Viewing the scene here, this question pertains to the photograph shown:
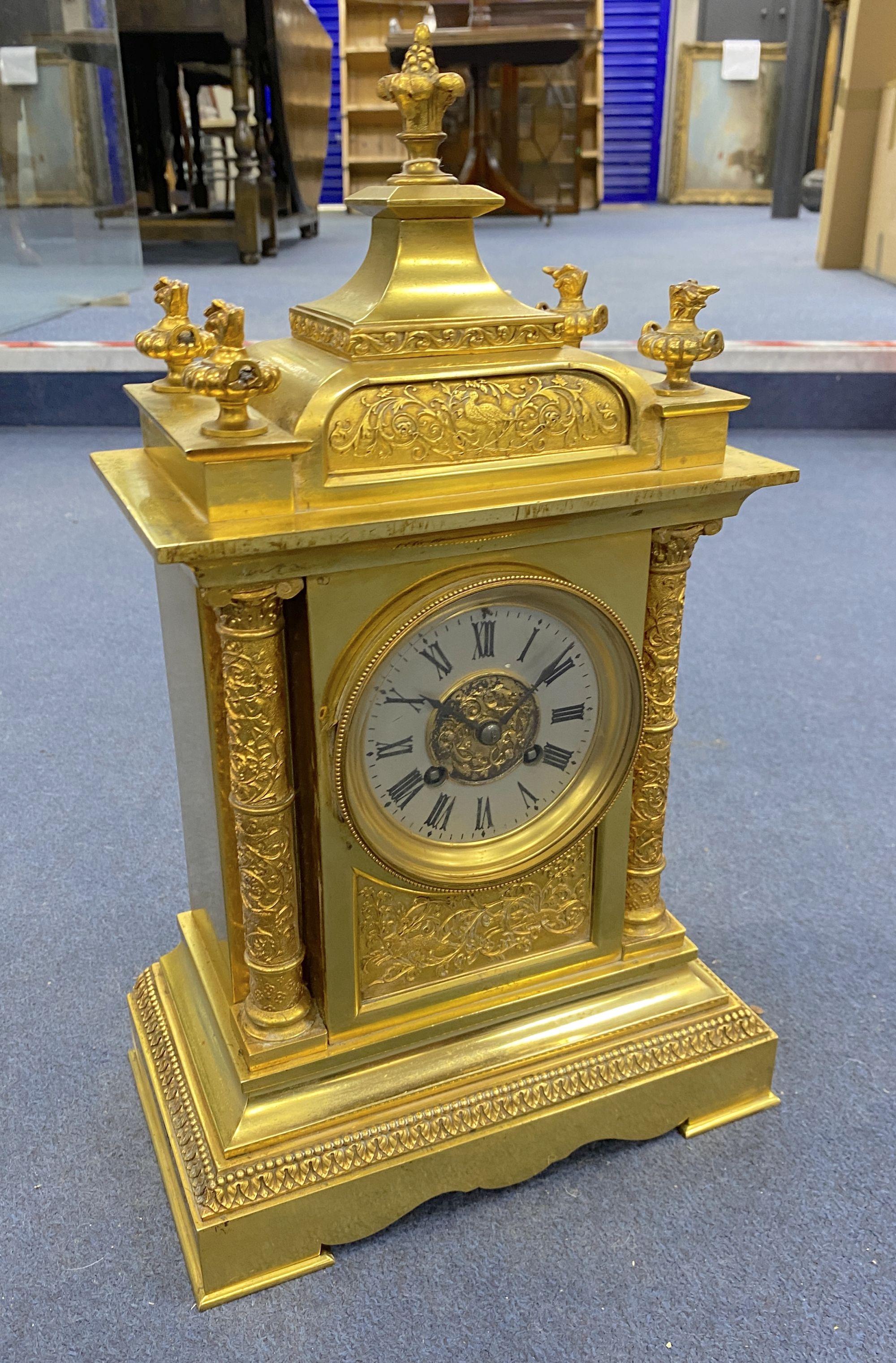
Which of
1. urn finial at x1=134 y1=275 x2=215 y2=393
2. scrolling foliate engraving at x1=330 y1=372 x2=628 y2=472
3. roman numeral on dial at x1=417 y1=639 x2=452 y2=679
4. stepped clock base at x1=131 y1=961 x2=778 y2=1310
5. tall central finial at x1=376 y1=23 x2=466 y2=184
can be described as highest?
tall central finial at x1=376 y1=23 x2=466 y2=184

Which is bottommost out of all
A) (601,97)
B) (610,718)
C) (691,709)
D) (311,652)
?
(691,709)

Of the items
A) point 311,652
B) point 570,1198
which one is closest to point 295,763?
point 311,652

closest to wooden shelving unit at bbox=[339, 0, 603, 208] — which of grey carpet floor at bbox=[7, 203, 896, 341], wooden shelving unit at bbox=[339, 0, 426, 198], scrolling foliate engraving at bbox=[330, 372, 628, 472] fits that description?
wooden shelving unit at bbox=[339, 0, 426, 198]

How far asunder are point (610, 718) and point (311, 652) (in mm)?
310

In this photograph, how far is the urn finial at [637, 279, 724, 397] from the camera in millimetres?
924

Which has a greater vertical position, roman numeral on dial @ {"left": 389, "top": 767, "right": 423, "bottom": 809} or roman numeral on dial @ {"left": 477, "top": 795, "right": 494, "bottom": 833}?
roman numeral on dial @ {"left": 389, "top": 767, "right": 423, "bottom": 809}

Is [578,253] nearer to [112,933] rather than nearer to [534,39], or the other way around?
[534,39]

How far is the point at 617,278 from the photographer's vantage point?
4.26m

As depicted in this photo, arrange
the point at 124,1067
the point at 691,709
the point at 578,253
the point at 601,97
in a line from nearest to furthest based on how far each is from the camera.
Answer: the point at 124,1067 → the point at 691,709 → the point at 578,253 → the point at 601,97

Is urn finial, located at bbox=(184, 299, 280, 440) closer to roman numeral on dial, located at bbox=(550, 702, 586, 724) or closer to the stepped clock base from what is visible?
roman numeral on dial, located at bbox=(550, 702, 586, 724)

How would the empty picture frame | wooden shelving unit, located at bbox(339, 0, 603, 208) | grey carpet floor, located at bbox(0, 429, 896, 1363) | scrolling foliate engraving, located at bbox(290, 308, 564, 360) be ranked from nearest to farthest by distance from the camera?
scrolling foliate engraving, located at bbox(290, 308, 564, 360) < grey carpet floor, located at bbox(0, 429, 896, 1363) < wooden shelving unit, located at bbox(339, 0, 603, 208) < the empty picture frame

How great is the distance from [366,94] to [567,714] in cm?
706

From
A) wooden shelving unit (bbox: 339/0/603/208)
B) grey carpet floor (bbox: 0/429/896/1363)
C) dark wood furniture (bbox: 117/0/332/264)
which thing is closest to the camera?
grey carpet floor (bbox: 0/429/896/1363)

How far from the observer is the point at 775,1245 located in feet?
3.39
